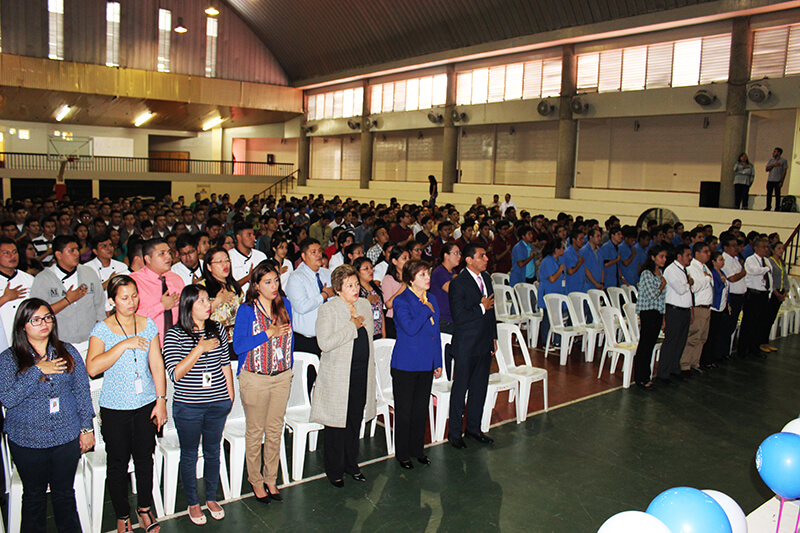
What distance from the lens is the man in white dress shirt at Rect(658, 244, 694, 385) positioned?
22.3ft

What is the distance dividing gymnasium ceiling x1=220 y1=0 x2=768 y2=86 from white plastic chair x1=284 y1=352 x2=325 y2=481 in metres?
13.6

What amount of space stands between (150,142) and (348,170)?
14606 millimetres

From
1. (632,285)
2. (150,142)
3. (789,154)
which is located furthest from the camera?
(150,142)

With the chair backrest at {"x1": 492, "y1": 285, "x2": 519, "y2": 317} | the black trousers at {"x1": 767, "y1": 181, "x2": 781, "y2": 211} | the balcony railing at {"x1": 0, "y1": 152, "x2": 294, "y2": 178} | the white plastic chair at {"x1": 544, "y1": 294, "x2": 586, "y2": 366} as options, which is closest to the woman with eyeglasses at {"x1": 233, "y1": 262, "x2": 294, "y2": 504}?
the white plastic chair at {"x1": 544, "y1": 294, "x2": 586, "y2": 366}

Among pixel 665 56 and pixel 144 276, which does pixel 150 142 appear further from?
pixel 144 276

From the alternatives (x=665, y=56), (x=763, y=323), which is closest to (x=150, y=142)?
(x=665, y=56)

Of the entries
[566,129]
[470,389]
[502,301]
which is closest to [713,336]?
[502,301]

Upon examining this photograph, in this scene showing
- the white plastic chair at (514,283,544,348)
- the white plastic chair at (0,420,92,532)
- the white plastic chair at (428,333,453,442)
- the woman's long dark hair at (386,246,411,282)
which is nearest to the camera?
the white plastic chair at (0,420,92,532)

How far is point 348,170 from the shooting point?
28.7 meters

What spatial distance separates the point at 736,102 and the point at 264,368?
1411 cm

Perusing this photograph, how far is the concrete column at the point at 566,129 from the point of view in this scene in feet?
57.0

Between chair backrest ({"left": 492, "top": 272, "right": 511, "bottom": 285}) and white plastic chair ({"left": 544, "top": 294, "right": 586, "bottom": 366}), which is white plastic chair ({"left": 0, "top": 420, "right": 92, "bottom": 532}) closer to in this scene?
white plastic chair ({"left": 544, "top": 294, "right": 586, "bottom": 366})

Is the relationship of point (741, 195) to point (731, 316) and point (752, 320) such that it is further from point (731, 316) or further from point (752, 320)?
point (731, 316)

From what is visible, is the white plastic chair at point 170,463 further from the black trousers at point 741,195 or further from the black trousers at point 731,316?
the black trousers at point 741,195
